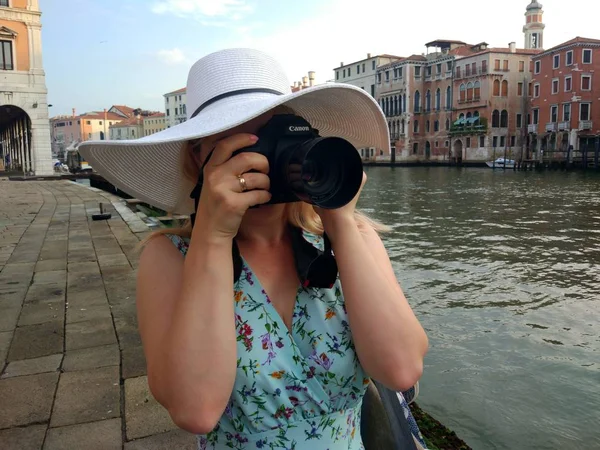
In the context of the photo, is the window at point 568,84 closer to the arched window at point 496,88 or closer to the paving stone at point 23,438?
the arched window at point 496,88

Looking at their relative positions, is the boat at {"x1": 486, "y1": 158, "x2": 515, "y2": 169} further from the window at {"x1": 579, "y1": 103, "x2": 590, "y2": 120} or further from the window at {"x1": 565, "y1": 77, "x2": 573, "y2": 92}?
the window at {"x1": 565, "y1": 77, "x2": 573, "y2": 92}

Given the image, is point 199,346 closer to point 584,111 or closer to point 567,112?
point 584,111

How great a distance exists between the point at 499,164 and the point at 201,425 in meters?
37.1

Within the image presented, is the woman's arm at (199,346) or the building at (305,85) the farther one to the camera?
the building at (305,85)

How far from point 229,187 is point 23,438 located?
61.1 inches

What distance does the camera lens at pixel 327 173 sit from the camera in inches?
32.2

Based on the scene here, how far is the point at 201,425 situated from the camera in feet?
2.66

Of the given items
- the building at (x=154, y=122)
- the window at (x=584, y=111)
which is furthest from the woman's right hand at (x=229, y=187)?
the building at (x=154, y=122)

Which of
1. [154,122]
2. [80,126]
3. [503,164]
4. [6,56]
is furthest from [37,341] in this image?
[80,126]

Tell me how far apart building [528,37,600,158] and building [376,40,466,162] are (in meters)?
9.48

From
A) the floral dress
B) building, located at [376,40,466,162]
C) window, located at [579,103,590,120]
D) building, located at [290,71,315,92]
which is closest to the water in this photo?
building, located at [290,71,315,92]

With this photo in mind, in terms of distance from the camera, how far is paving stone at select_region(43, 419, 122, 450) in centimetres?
177

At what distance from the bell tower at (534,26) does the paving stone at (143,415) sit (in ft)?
191

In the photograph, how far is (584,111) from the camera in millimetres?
32031
